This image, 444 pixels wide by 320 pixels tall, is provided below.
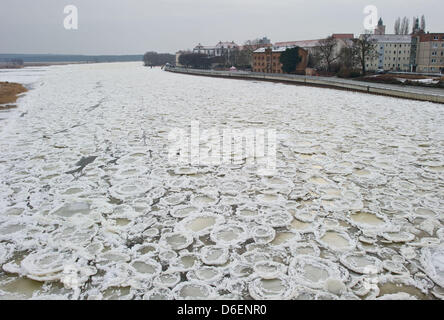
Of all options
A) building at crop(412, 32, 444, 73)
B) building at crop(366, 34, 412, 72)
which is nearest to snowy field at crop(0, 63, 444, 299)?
building at crop(412, 32, 444, 73)

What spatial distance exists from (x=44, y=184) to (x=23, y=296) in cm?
291

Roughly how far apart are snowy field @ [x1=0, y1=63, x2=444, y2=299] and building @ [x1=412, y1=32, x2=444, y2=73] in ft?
163

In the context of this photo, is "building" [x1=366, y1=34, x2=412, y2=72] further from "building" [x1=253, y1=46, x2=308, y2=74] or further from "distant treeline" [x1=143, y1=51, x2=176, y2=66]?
"distant treeline" [x1=143, y1=51, x2=176, y2=66]

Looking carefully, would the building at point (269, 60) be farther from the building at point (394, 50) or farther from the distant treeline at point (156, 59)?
the distant treeline at point (156, 59)

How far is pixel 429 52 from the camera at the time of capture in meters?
49.4

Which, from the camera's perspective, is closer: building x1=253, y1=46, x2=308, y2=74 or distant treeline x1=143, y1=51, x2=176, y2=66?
building x1=253, y1=46, x2=308, y2=74

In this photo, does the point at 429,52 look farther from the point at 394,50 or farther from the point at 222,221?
the point at 222,221

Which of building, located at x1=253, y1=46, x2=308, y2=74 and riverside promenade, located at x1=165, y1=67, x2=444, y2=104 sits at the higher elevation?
building, located at x1=253, y1=46, x2=308, y2=74

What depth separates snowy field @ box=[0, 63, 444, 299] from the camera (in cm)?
298

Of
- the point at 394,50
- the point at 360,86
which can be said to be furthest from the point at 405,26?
the point at 360,86

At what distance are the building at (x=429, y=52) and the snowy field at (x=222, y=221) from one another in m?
49.8

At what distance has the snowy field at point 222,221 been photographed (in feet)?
9.77

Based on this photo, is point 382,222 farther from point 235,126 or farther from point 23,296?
point 235,126
